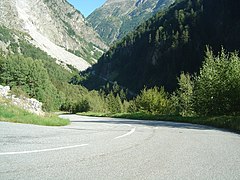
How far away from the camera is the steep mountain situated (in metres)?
126

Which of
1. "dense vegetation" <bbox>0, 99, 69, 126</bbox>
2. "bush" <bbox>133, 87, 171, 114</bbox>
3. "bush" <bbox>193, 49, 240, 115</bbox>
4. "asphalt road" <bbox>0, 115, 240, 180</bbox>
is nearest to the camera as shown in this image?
"asphalt road" <bbox>0, 115, 240, 180</bbox>

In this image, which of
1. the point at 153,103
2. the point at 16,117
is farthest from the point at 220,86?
the point at 153,103

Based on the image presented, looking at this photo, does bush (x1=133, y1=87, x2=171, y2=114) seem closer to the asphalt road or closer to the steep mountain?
the asphalt road

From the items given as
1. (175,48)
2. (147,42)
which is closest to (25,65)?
(175,48)

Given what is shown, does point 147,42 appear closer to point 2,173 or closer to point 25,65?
point 25,65

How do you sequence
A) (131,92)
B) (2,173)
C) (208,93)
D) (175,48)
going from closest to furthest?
1. (2,173)
2. (208,93)
3. (175,48)
4. (131,92)

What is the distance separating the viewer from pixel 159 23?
196 m

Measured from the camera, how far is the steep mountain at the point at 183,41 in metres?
Answer: 126

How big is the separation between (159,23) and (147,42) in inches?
674

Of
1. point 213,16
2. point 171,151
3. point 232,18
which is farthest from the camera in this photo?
point 213,16

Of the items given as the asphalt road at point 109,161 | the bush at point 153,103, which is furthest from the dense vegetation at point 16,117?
the bush at point 153,103

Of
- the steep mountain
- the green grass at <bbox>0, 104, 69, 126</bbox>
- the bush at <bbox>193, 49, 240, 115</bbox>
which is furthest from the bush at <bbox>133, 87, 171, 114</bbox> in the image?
the steep mountain

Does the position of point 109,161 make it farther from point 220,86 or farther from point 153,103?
point 153,103

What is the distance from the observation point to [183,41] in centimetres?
15238
